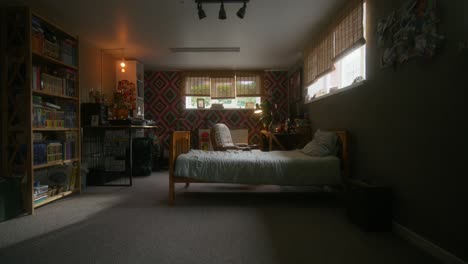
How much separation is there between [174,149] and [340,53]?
2580 mm

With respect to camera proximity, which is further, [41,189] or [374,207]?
[41,189]

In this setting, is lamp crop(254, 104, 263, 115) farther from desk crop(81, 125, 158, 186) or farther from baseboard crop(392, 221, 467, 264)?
baseboard crop(392, 221, 467, 264)

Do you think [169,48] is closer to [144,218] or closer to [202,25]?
[202,25]

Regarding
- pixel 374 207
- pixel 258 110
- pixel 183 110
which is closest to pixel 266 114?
pixel 258 110

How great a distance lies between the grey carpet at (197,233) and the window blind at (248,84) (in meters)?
3.79

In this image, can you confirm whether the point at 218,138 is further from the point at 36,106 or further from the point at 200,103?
the point at 200,103

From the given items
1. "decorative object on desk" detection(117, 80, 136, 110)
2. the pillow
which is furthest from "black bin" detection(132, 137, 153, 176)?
the pillow

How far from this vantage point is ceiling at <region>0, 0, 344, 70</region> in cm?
306

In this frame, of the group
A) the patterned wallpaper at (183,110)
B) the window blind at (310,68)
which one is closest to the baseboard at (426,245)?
the window blind at (310,68)

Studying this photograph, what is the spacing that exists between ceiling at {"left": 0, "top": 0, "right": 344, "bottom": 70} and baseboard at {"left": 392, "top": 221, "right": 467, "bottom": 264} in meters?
2.77

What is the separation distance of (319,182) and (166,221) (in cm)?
180

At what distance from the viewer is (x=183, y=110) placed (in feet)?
21.3

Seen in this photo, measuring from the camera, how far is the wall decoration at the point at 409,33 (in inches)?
64.4

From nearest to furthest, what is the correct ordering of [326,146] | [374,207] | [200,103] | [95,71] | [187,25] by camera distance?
1. [374,207]
2. [326,146]
3. [187,25]
4. [95,71]
5. [200,103]
